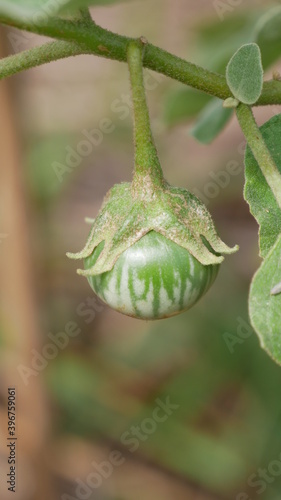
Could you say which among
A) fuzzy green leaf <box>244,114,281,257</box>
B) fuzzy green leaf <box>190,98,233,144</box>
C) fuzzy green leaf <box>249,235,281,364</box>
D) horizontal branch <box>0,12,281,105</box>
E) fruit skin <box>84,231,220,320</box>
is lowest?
fuzzy green leaf <box>249,235,281,364</box>

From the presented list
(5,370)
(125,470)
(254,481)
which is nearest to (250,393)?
(254,481)

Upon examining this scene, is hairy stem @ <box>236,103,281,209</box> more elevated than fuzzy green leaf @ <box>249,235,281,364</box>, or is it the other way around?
hairy stem @ <box>236,103,281,209</box>

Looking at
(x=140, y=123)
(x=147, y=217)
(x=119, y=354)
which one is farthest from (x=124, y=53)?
(x=119, y=354)

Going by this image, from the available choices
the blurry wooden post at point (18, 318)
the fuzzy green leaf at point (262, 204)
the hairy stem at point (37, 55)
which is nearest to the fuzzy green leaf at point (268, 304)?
the fuzzy green leaf at point (262, 204)

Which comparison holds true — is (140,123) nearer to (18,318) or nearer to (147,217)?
(147,217)

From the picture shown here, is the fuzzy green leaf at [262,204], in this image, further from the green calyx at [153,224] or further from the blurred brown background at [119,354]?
the blurred brown background at [119,354]

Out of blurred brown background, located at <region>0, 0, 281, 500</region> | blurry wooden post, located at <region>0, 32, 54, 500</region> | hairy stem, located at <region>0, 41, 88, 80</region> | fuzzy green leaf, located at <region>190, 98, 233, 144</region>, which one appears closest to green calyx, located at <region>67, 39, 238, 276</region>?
hairy stem, located at <region>0, 41, 88, 80</region>

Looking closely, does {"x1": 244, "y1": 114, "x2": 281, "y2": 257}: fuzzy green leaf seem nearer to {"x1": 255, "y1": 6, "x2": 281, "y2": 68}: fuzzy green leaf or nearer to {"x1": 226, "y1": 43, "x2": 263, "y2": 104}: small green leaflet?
{"x1": 226, "y1": 43, "x2": 263, "y2": 104}: small green leaflet
